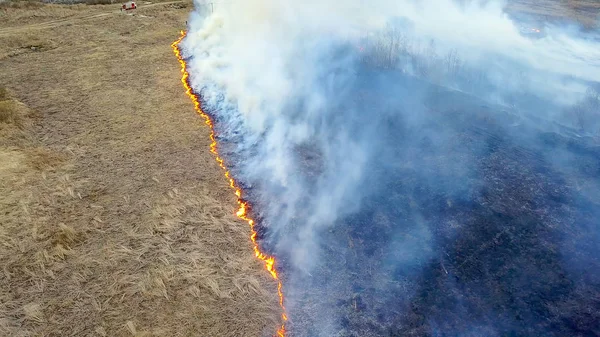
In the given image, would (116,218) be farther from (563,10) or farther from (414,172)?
(563,10)

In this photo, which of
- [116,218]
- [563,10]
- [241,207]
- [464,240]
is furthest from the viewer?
[563,10]

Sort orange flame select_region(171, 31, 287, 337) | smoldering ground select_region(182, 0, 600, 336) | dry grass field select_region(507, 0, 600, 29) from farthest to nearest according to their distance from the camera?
1. dry grass field select_region(507, 0, 600, 29)
2. orange flame select_region(171, 31, 287, 337)
3. smoldering ground select_region(182, 0, 600, 336)

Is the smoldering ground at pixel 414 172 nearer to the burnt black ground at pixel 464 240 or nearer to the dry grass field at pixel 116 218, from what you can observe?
the burnt black ground at pixel 464 240

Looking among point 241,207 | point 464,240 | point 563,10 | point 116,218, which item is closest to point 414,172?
point 464,240

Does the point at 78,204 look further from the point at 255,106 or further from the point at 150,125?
the point at 255,106

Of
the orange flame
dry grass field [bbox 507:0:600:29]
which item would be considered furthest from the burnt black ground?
dry grass field [bbox 507:0:600:29]

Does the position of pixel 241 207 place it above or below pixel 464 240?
below

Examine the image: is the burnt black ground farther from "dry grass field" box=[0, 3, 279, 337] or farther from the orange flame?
"dry grass field" box=[0, 3, 279, 337]
